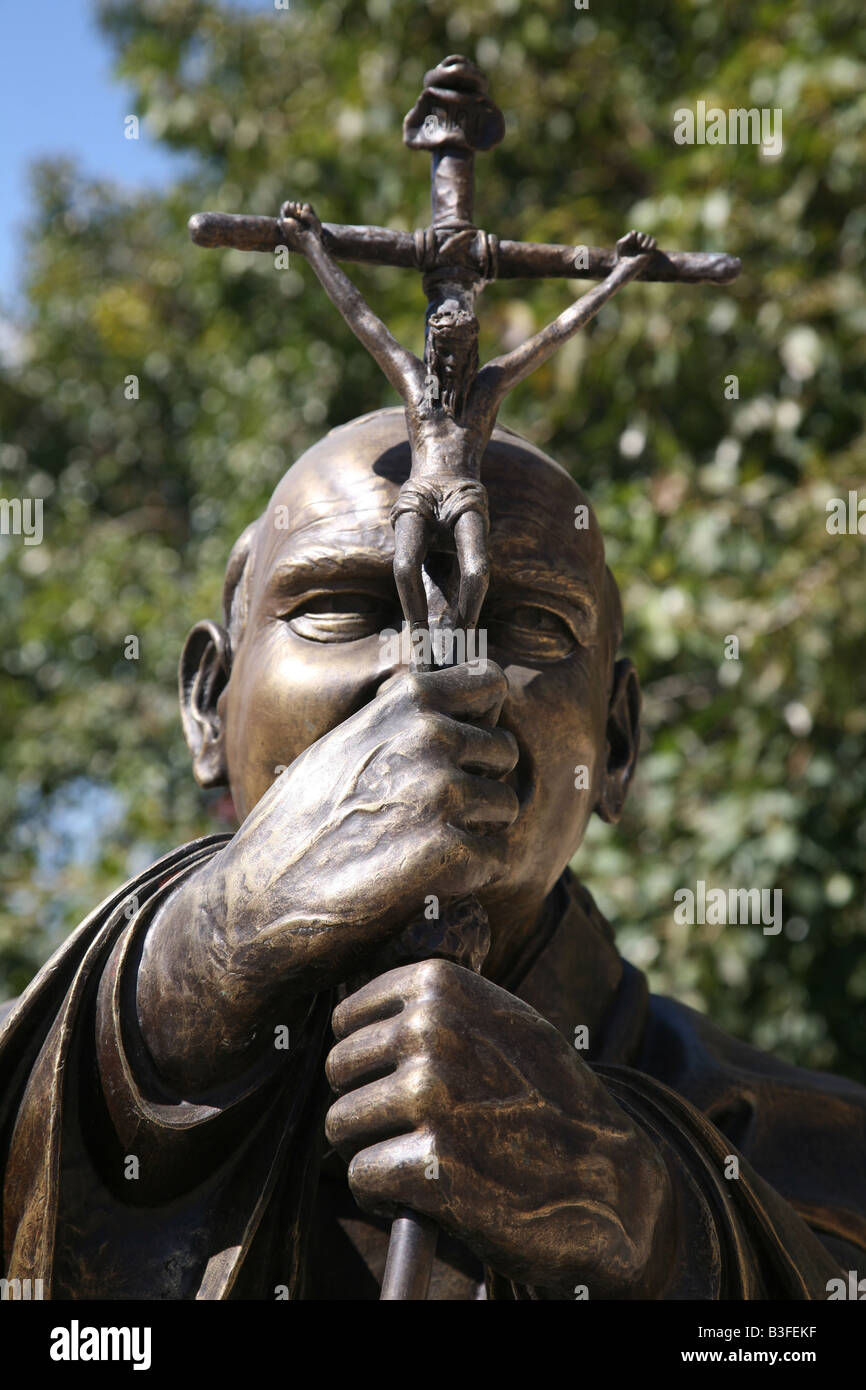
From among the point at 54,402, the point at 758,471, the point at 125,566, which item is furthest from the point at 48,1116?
the point at 54,402

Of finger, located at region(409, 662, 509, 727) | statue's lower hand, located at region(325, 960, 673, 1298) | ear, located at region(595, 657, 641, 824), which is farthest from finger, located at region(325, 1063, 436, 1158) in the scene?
ear, located at region(595, 657, 641, 824)

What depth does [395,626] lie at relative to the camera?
2316 millimetres

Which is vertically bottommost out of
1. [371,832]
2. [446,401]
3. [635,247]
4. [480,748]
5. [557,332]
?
[371,832]

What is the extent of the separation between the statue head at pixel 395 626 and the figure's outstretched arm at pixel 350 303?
194 mm

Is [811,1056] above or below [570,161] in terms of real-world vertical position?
below

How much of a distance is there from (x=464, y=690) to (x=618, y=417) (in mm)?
3474

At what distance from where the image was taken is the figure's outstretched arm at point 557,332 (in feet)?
7.43

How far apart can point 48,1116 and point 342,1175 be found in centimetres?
48

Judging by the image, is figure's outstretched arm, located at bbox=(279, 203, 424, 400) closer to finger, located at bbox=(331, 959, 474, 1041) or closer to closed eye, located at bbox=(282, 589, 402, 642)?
closed eye, located at bbox=(282, 589, 402, 642)

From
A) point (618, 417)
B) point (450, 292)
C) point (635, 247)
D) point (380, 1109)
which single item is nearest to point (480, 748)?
point (380, 1109)

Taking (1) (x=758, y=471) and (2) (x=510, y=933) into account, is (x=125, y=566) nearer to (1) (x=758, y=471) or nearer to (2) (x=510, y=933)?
(1) (x=758, y=471)

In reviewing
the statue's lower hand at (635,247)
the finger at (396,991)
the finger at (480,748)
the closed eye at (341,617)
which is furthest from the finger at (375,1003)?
the statue's lower hand at (635,247)

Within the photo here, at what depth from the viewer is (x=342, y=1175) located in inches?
93.1

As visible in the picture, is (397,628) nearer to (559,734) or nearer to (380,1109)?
(559,734)
